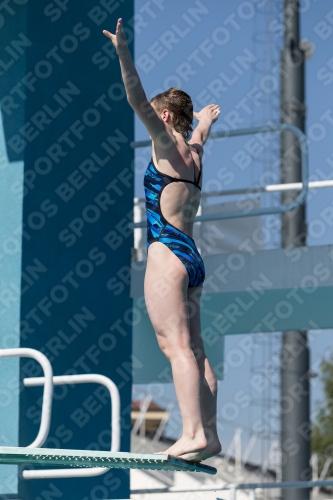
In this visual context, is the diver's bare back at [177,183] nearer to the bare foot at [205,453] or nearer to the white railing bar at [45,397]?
the bare foot at [205,453]

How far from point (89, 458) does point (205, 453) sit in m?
0.51

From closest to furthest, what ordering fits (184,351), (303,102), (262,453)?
(184,351) < (303,102) < (262,453)

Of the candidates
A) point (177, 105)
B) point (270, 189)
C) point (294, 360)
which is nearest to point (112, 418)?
point (177, 105)

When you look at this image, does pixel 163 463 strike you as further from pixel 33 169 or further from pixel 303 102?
pixel 303 102

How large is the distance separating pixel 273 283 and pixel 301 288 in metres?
0.18

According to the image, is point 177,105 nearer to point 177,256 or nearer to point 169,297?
point 177,256

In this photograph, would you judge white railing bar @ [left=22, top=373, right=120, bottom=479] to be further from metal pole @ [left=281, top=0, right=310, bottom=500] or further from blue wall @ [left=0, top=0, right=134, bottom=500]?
metal pole @ [left=281, top=0, right=310, bottom=500]

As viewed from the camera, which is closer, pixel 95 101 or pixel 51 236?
pixel 51 236

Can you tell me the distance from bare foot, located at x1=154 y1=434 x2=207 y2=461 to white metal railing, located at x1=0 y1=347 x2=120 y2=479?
820 mm

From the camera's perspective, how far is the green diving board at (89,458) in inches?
114

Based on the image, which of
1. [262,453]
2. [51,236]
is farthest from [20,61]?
[262,453]

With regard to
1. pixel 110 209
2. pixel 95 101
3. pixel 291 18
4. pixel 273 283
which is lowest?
pixel 273 283

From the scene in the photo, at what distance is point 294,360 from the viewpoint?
453 inches

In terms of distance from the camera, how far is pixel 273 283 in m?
5.71
